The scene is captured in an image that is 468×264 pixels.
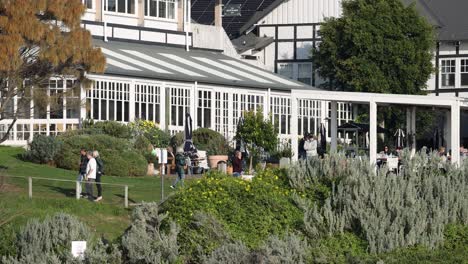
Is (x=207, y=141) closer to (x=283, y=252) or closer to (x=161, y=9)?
(x=161, y=9)

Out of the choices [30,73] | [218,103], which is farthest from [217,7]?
[30,73]

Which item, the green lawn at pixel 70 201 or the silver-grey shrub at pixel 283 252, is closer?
the silver-grey shrub at pixel 283 252

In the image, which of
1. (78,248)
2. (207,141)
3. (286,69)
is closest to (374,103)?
(207,141)

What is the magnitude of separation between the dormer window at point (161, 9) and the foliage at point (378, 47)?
837 centimetres

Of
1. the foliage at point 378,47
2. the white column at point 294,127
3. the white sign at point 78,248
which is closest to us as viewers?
the white sign at point 78,248

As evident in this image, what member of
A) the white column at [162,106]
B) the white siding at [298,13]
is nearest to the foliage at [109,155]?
the white column at [162,106]

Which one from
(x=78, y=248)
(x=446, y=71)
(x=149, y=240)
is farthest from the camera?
(x=446, y=71)

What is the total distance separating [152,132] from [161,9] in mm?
12026

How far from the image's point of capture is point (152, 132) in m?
53.5

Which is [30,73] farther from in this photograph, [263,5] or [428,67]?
[263,5]

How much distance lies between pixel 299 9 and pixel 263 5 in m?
2.07

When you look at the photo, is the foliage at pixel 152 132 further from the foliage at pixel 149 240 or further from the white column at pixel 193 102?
the foliage at pixel 149 240

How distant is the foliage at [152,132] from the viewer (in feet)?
174

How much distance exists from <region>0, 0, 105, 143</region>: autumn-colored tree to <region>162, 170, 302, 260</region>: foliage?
41.5 ft
